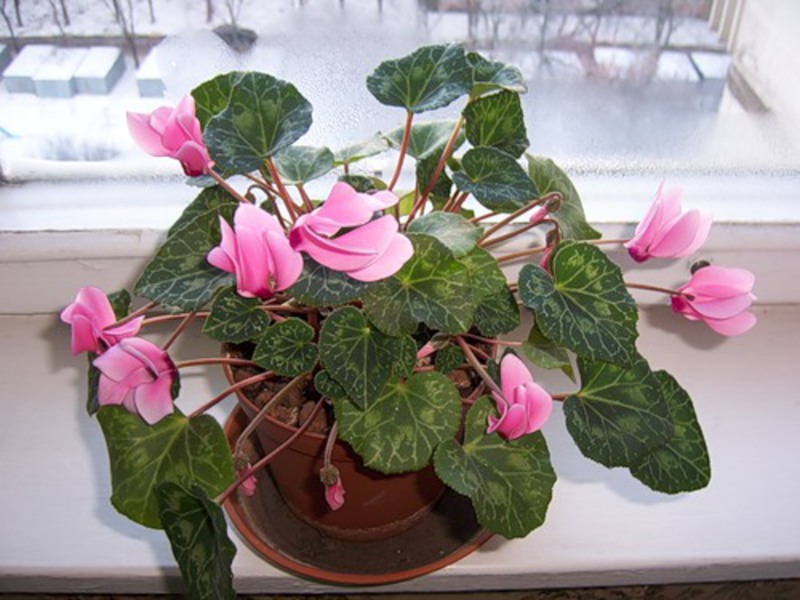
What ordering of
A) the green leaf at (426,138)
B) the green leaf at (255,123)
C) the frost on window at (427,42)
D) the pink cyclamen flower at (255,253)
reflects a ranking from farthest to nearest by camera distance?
the frost on window at (427,42), the green leaf at (426,138), the green leaf at (255,123), the pink cyclamen flower at (255,253)

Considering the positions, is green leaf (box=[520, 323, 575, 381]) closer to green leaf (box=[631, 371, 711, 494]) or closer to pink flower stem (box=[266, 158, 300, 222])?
green leaf (box=[631, 371, 711, 494])

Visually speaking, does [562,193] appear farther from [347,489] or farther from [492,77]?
[347,489]

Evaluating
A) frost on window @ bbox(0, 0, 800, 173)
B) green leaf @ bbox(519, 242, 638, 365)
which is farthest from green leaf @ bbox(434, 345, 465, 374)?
frost on window @ bbox(0, 0, 800, 173)

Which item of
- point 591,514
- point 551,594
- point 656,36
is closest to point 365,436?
point 591,514

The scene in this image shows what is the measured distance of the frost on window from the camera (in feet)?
3.01

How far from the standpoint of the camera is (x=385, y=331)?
0.58 metres

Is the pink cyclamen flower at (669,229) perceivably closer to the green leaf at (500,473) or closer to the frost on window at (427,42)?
the green leaf at (500,473)

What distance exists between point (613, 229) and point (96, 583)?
0.63 meters

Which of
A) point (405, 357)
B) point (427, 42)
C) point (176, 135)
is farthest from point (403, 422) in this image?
point (427, 42)

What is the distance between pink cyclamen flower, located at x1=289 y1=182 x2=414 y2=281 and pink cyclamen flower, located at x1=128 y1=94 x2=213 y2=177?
114 millimetres

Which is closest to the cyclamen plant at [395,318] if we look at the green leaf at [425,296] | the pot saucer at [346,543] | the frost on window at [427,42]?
the green leaf at [425,296]

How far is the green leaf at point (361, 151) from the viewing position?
0.70 m

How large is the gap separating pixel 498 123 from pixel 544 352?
18 centimetres

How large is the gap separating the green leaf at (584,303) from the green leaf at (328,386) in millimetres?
145
